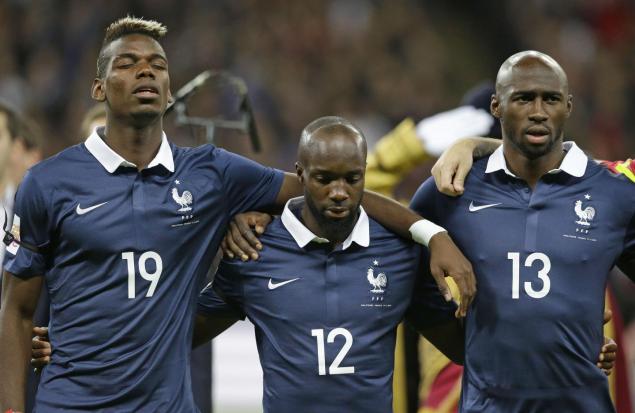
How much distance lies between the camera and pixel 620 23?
12422 millimetres

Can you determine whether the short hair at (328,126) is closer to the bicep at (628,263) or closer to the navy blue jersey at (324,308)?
the navy blue jersey at (324,308)

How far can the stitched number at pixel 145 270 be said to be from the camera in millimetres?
3854

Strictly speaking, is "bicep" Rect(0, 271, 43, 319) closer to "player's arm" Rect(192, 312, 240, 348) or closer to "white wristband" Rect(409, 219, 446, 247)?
"player's arm" Rect(192, 312, 240, 348)

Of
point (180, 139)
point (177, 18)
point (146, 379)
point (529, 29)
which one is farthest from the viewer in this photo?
point (529, 29)

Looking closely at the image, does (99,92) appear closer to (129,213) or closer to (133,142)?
(133,142)

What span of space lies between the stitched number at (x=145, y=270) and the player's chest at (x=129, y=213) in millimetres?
28

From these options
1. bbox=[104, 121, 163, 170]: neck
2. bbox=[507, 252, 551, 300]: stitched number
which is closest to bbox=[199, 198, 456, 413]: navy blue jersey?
bbox=[507, 252, 551, 300]: stitched number

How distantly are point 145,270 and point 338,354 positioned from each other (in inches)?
25.8

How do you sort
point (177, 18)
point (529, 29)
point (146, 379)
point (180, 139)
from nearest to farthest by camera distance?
point (146, 379) → point (180, 139) → point (177, 18) → point (529, 29)

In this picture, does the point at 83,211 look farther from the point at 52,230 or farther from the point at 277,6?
the point at 277,6

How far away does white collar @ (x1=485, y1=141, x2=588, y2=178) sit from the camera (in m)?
4.09

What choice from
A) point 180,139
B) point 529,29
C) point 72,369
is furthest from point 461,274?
point 529,29

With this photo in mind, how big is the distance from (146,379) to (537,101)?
1509mm

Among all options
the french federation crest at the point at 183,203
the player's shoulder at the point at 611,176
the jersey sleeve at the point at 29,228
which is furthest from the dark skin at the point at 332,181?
the player's shoulder at the point at 611,176
